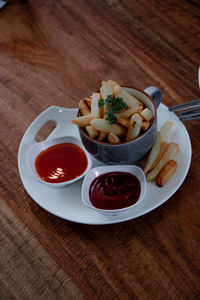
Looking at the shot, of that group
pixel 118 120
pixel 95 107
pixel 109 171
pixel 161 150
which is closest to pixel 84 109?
pixel 95 107

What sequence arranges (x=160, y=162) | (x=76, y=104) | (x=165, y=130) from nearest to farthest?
1. (x=160, y=162)
2. (x=165, y=130)
3. (x=76, y=104)

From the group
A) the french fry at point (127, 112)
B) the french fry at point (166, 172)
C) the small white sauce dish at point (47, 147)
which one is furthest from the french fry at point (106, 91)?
the french fry at point (166, 172)

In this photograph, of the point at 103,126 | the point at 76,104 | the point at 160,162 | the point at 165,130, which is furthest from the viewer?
the point at 76,104

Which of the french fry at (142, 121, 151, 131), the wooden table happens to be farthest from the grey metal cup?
the wooden table

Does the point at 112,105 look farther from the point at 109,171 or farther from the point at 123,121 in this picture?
the point at 109,171

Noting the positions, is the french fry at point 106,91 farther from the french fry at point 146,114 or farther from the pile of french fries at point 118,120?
the french fry at point 146,114

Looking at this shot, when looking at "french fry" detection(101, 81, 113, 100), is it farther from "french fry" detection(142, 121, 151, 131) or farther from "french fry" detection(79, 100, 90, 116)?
"french fry" detection(142, 121, 151, 131)
